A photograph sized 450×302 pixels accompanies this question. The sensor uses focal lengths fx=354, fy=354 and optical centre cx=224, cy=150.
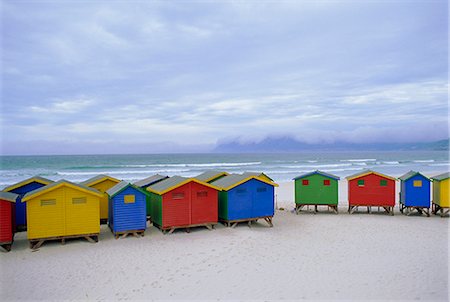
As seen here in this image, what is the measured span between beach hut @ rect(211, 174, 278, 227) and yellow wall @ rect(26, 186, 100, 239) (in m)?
5.82

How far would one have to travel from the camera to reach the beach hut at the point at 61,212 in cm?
1346

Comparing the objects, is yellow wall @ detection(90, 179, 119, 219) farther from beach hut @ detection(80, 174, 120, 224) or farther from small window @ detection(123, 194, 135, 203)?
small window @ detection(123, 194, 135, 203)

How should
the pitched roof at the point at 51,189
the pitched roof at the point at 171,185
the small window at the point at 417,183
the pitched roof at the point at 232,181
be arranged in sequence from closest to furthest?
the pitched roof at the point at 51,189
the pitched roof at the point at 171,185
the pitched roof at the point at 232,181
the small window at the point at 417,183

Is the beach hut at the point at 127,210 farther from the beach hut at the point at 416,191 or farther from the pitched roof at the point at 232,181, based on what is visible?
the beach hut at the point at 416,191

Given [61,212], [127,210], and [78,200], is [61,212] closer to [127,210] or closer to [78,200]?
[78,200]

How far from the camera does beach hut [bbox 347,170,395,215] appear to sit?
20156mm

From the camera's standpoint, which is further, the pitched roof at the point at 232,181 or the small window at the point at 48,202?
the pitched roof at the point at 232,181

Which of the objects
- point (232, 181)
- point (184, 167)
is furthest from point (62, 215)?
point (184, 167)

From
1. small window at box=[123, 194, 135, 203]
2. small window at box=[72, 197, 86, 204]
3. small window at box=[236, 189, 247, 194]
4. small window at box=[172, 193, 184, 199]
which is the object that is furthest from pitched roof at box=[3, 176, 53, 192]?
small window at box=[236, 189, 247, 194]

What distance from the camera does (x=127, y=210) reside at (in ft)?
49.8

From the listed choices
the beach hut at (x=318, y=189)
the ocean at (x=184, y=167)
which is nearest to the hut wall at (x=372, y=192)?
the beach hut at (x=318, y=189)

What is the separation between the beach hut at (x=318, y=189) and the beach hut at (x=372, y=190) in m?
1.01

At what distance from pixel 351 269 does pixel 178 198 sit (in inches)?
311

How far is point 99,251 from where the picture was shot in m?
13.3
